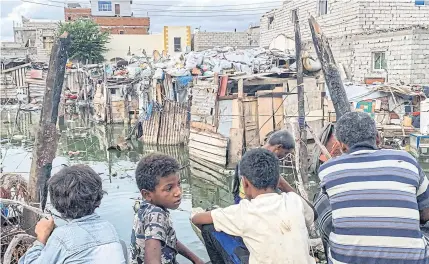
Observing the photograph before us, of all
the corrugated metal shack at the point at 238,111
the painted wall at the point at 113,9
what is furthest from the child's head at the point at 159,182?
the painted wall at the point at 113,9

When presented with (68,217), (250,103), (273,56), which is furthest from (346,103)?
(273,56)

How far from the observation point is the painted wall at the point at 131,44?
122 feet

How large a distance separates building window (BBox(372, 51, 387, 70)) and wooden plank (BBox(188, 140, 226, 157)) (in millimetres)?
8034

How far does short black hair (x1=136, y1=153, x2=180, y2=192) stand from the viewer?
2.42 m

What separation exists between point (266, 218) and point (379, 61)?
17.0 metres

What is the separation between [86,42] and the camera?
3362cm

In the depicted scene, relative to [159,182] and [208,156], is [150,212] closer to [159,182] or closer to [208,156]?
[159,182]

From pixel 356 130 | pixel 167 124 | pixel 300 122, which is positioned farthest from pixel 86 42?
pixel 356 130

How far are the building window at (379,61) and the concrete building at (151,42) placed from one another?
21.9m

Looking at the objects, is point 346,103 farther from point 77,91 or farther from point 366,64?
point 77,91

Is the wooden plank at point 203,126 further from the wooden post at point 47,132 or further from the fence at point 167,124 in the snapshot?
the wooden post at point 47,132

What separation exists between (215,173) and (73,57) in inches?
976

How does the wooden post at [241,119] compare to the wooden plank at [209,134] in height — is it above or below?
above

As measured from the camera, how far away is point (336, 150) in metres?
4.14
